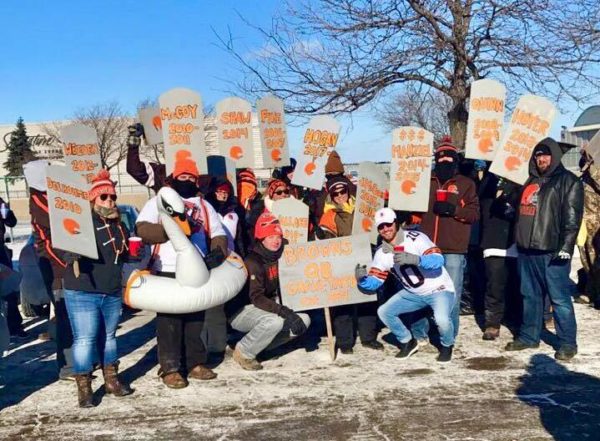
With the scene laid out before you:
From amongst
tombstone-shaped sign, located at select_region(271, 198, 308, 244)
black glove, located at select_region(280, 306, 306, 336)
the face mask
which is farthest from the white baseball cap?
the face mask

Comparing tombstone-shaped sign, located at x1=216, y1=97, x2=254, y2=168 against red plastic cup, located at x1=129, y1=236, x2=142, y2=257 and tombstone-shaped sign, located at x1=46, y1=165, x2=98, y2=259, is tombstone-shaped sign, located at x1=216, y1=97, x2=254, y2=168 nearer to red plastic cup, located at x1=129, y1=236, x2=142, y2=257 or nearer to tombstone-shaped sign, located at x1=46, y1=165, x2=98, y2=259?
red plastic cup, located at x1=129, y1=236, x2=142, y2=257

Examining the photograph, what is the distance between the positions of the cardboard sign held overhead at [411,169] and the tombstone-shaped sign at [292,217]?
0.90 m

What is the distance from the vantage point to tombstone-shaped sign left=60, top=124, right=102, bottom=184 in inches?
220

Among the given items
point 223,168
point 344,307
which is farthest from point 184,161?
point 344,307

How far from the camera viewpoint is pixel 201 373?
5652mm

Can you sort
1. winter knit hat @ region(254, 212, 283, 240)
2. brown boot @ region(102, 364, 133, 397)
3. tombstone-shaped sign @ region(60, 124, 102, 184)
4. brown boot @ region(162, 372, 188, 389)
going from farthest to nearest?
winter knit hat @ region(254, 212, 283, 240), tombstone-shaped sign @ region(60, 124, 102, 184), brown boot @ region(162, 372, 188, 389), brown boot @ region(102, 364, 133, 397)

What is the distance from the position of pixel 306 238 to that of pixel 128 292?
6.72 feet

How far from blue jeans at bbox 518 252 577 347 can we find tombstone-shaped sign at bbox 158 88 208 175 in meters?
3.43

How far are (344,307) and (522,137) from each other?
2.43 meters

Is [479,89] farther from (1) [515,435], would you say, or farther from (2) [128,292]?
(2) [128,292]

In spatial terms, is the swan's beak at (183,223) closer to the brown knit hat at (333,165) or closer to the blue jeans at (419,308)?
the blue jeans at (419,308)

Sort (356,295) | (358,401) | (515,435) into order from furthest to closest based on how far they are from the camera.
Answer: (356,295) → (358,401) → (515,435)

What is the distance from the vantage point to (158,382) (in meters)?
5.66

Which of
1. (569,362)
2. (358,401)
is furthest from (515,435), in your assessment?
(569,362)
